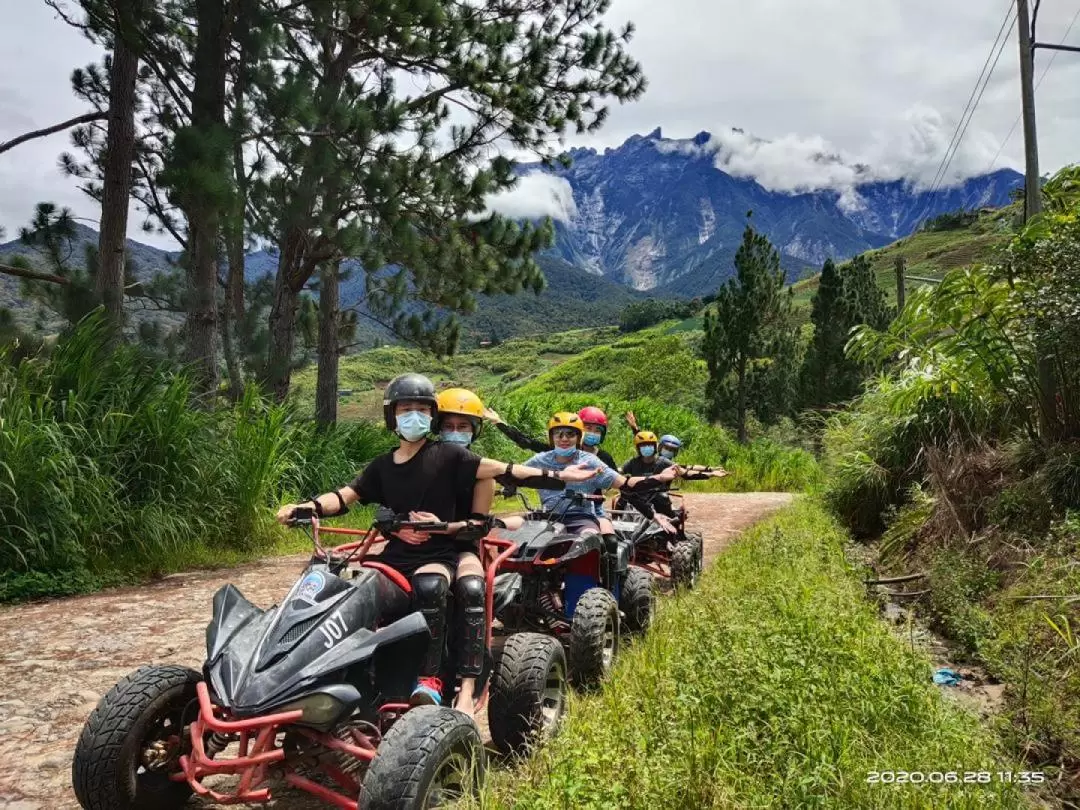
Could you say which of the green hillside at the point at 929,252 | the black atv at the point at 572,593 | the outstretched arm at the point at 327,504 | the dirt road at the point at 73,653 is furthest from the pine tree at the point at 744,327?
the green hillside at the point at 929,252

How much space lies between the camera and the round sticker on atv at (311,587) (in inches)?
121

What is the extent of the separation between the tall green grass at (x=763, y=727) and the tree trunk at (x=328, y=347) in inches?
405

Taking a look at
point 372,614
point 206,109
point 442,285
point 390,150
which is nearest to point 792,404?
point 442,285

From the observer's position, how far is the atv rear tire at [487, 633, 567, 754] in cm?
A: 364

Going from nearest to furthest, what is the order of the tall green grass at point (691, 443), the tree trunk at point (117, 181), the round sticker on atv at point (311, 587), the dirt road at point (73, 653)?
the round sticker on atv at point (311, 587)
the dirt road at point (73, 653)
the tree trunk at point (117, 181)
the tall green grass at point (691, 443)

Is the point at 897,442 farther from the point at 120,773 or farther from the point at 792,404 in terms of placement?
the point at 792,404

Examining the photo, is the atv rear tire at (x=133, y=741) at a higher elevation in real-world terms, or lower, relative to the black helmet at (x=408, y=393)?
lower

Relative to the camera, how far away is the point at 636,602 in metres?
5.93

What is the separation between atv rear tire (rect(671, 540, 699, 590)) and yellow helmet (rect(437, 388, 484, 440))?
11.7ft

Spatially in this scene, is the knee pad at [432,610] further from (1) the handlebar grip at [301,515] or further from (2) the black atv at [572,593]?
(2) the black atv at [572,593]

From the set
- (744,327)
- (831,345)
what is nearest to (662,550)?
(744,327)

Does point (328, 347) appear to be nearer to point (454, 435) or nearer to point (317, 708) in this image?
point (454, 435)

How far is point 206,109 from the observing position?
368 inches

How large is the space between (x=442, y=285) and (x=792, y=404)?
24.9m
